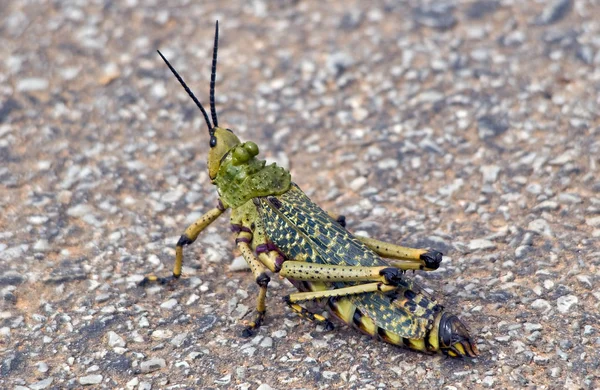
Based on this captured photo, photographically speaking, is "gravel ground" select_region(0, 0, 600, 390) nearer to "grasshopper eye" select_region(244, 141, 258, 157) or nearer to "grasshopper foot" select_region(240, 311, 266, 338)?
"grasshopper foot" select_region(240, 311, 266, 338)

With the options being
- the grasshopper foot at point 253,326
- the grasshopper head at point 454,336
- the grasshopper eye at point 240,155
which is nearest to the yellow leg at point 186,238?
the grasshopper eye at point 240,155

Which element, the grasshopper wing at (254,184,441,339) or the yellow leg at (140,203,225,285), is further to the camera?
the yellow leg at (140,203,225,285)

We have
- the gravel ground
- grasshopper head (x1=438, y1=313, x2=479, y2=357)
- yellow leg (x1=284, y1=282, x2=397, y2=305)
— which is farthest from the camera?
the gravel ground

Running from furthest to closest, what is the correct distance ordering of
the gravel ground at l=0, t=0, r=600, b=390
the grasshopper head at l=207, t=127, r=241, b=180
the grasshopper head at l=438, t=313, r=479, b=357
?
the grasshopper head at l=207, t=127, r=241, b=180 < the gravel ground at l=0, t=0, r=600, b=390 < the grasshopper head at l=438, t=313, r=479, b=357

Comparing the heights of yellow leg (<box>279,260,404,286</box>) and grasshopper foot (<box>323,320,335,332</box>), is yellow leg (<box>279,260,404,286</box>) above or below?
above

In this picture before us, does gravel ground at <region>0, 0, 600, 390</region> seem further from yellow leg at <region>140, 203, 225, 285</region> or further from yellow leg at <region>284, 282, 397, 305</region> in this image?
yellow leg at <region>284, 282, 397, 305</region>

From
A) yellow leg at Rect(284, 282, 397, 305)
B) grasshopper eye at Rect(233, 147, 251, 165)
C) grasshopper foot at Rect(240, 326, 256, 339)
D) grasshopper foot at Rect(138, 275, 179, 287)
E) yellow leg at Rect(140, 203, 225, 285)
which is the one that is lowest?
grasshopper foot at Rect(240, 326, 256, 339)

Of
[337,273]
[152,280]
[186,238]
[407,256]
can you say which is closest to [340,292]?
[337,273]

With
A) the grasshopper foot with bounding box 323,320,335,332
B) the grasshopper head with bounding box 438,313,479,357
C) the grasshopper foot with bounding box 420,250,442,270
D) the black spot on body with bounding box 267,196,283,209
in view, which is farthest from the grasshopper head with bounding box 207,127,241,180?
the grasshopper head with bounding box 438,313,479,357
